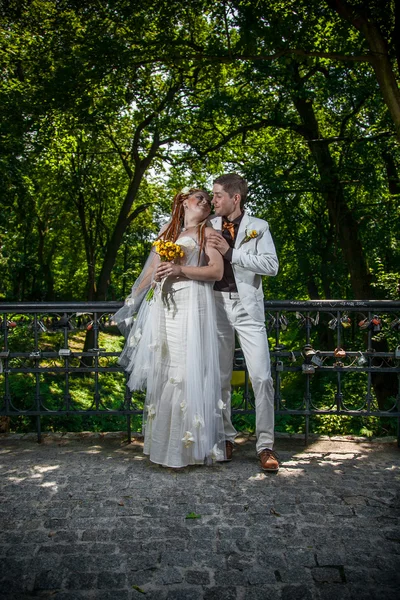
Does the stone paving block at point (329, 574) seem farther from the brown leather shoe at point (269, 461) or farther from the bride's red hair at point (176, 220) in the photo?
the bride's red hair at point (176, 220)

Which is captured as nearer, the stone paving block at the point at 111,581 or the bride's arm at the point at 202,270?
the stone paving block at the point at 111,581

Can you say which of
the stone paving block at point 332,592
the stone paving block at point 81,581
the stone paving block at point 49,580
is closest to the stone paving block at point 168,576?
the stone paving block at point 81,581

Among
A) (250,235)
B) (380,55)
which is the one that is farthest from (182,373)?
(380,55)

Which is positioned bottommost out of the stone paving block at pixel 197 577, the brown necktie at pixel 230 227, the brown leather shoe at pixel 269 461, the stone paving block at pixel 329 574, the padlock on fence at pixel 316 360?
the stone paving block at pixel 329 574

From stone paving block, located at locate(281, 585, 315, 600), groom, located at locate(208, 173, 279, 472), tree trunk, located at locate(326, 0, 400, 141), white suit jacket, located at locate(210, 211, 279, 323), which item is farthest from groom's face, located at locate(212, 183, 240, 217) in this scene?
stone paving block, located at locate(281, 585, 315, 600)

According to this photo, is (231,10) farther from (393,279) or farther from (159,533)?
(159,533)

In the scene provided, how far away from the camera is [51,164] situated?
15.8 metres

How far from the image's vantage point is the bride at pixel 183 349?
4484 millimetres

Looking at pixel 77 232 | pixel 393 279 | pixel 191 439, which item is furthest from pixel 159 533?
pixel 77 232

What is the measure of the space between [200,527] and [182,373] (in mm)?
1347

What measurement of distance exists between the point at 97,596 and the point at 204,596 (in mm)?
558

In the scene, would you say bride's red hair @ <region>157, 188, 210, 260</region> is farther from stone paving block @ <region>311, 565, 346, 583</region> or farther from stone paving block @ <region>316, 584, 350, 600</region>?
stone paving block @ <region>316, 584, 350, 600</region>

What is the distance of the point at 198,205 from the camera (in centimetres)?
470

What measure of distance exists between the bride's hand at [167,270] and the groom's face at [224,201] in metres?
0.73
